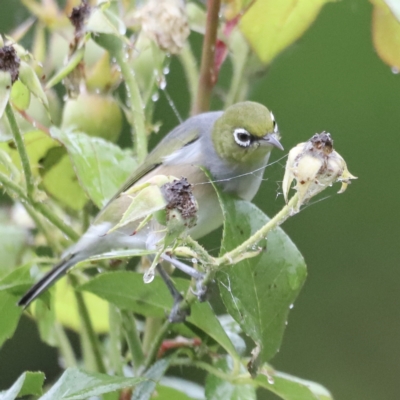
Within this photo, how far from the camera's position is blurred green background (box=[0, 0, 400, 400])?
1.59 meters

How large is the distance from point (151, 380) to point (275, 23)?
343 mm

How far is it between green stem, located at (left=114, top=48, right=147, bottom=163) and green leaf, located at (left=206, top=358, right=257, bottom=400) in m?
0.21

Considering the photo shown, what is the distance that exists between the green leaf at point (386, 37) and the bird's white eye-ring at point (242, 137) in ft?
0.51

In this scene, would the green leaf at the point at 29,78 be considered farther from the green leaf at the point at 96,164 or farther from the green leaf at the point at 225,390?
the green leaf at the point at 225,390

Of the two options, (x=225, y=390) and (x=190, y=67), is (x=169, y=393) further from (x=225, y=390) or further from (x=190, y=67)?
(x=190, y=67)

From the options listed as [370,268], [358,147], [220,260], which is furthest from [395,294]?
[220,260]

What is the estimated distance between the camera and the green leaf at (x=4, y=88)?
1.41 feet

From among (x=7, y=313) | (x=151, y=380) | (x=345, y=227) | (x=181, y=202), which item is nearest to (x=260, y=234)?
(x=181, y=202)

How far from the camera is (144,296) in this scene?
21.3 inches

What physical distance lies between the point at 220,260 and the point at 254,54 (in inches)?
12.1

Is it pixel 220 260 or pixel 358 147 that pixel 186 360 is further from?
pixel 358 147

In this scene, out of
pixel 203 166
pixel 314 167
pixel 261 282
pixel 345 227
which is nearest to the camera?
pixel 314 167

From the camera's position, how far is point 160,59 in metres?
0.64

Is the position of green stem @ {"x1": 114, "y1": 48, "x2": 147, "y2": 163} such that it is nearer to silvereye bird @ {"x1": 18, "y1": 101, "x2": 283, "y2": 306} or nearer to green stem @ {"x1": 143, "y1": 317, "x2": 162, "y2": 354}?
silvereye bird @ {"x1": 18, "y1": 101, "x2": 283, "y2": 306}
